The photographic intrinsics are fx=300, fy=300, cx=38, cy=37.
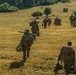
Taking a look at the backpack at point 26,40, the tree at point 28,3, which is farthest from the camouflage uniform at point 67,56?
the tree at point 28,3

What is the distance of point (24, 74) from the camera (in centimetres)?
1889

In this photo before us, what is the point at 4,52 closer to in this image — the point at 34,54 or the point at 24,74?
the point at 34,54

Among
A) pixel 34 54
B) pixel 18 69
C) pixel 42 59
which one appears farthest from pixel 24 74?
pixel 34 54

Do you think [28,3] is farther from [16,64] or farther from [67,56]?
[67,56]

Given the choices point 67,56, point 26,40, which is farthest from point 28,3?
point 67,56

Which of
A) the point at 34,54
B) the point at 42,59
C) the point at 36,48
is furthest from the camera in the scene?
the point at 36,48

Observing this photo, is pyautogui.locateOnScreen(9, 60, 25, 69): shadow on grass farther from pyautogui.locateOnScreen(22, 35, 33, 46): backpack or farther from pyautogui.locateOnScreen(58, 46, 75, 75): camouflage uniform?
pyautogui.locateOnScreen(58, 46, 75, 75): camouflage uniform

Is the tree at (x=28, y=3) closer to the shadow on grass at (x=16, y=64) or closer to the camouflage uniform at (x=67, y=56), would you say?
the shadow on grass at (x=16, y=64)

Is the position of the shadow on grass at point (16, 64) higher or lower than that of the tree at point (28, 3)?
higher

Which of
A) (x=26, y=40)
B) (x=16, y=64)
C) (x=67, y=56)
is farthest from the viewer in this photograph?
(x=26, y=40)

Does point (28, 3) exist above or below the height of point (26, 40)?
below

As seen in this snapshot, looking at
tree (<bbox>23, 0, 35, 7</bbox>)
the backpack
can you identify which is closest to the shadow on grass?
the backpack

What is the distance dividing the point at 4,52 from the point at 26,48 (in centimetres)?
439

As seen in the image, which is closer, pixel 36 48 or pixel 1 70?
pixel 1 70
